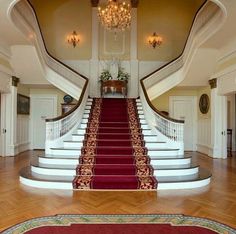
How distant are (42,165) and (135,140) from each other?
2.30 metres

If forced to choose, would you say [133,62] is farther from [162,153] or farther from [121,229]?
[121,229]

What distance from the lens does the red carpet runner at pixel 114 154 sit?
4297mm

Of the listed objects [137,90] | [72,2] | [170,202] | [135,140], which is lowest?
[170,202]

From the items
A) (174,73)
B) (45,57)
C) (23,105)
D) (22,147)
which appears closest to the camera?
(45,57)

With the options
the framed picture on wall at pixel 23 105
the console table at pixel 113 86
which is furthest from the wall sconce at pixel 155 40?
the framed picture on wall at pixel 23 105

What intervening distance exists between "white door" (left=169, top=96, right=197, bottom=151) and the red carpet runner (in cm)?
248

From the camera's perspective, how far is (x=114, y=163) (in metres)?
4.99

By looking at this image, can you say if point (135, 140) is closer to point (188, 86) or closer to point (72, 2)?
point (188, 86)

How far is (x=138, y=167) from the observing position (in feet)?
15.7

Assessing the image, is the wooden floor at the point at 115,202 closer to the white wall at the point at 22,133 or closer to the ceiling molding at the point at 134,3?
the white wall at the point at 22,133

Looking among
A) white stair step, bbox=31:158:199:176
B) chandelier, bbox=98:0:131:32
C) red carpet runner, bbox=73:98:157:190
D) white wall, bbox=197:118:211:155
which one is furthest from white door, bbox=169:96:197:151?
white stair step, bbox=31:158:199:176

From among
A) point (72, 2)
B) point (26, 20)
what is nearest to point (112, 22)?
point (26, 20)

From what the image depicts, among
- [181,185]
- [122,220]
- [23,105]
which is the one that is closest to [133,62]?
[23,105]

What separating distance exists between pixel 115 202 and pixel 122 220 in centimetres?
64
